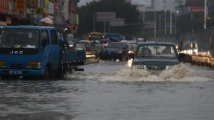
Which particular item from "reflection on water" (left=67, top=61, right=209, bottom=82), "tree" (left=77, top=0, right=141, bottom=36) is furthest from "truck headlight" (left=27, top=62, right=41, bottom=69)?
"tree" (left=77, top=0, right=141, bottom=36)

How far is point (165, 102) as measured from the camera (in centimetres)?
1472

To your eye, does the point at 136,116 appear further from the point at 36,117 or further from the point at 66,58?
the point at 66,58

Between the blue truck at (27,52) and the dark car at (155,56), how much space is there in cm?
313

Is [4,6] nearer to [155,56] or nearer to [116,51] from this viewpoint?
[116,51]

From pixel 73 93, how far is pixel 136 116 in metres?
5.45

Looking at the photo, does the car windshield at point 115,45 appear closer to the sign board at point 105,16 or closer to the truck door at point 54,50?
the truck door at point 54,50

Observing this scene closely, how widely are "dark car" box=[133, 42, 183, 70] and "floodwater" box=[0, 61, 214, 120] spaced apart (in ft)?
0.92

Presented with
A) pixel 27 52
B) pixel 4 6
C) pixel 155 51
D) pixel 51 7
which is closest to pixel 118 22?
pixel 51 7

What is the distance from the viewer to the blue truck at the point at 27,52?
74.3 ft

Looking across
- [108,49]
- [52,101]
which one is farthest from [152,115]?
[108,49]

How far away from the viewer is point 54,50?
24.0 metres

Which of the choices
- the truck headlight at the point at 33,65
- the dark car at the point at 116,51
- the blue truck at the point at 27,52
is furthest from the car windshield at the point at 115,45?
the truck headlight at the point at 33,65

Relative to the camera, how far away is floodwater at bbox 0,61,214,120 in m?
12.3

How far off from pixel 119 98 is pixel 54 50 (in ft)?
28.4
